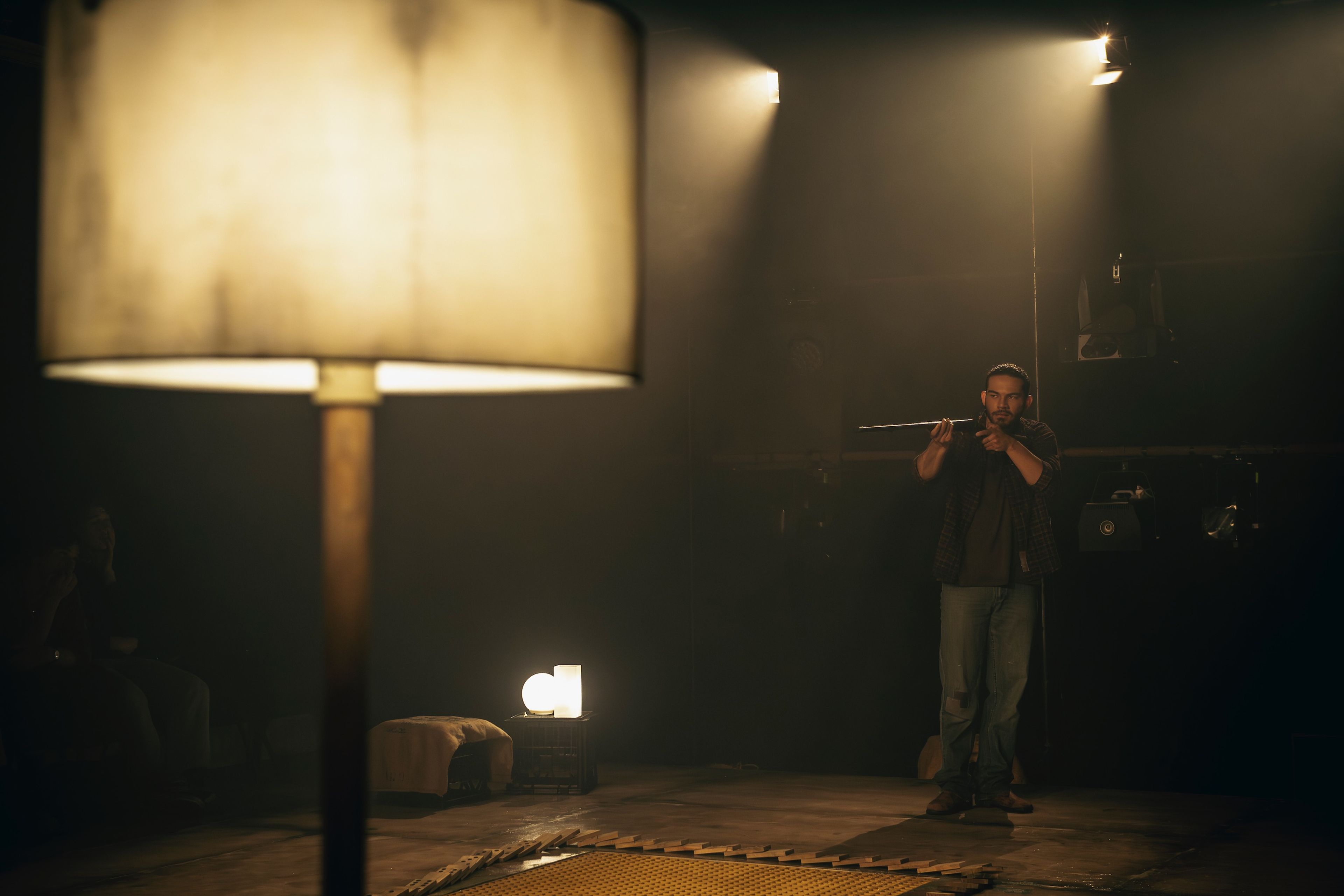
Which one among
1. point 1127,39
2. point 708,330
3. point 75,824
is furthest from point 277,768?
point 1127,39

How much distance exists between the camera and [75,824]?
15.8ft

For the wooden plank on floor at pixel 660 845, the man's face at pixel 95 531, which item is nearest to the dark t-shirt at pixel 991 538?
the wooden plank on floor at pixel 660 845

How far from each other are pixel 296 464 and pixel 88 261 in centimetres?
613

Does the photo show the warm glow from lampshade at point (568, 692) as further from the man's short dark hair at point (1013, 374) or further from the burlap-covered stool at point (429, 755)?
the man's short dark hair at point (1013, 374)

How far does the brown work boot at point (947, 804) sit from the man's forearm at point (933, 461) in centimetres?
118

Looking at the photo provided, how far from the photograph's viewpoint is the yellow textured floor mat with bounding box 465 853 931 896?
3924 millimetres

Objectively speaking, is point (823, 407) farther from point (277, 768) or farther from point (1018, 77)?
point (277, 768)

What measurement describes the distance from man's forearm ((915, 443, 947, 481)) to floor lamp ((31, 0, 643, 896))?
423 centimetres

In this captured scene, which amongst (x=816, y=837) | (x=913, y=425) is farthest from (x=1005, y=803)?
(x=913, y=425)

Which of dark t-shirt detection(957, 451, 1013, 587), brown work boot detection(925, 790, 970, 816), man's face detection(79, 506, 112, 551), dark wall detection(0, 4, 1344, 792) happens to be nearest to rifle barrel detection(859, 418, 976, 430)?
dark t-shirt detection(957, 451, 1013, 587)

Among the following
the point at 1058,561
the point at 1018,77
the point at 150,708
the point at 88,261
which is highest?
the point at 1018,77

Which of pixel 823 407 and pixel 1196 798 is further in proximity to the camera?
pixel 823 407

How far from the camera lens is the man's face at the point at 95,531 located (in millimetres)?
5512

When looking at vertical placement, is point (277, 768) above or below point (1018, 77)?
below
